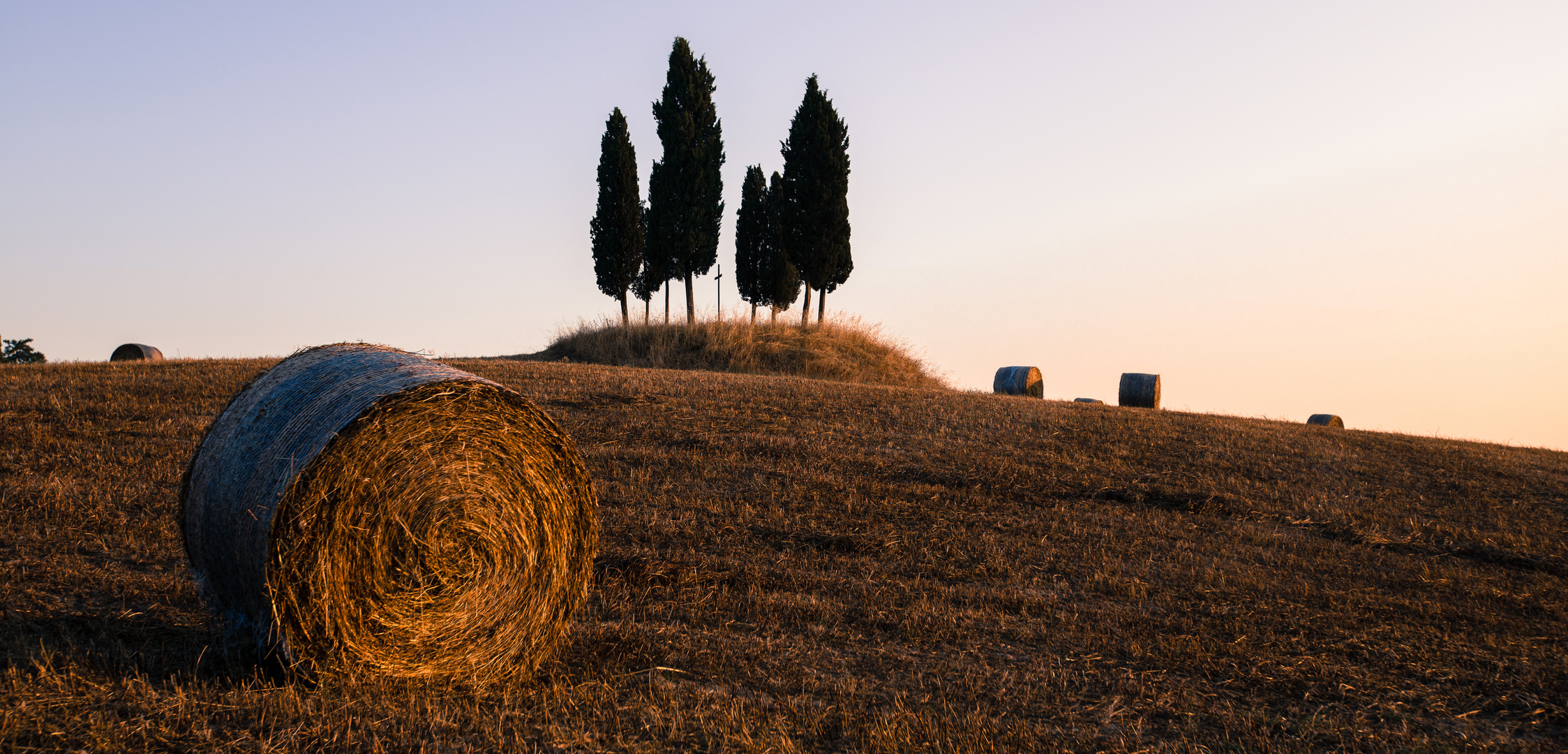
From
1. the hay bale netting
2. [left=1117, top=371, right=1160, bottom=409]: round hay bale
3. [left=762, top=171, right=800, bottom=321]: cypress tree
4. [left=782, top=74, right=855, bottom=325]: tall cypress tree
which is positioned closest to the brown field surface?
the hay bale netting

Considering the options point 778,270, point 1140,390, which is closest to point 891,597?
point 1140,390

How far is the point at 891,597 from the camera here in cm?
682

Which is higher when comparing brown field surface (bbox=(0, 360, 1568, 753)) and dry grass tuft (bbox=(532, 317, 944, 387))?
dry grass tuft (bbox=(532, 317, 944, 387))

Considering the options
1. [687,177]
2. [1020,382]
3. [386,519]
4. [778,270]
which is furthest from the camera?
[778,270]

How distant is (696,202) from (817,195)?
3952 millimetres

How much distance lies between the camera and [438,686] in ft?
15.8

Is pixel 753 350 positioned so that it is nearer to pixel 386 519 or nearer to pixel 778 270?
pixel 778 270

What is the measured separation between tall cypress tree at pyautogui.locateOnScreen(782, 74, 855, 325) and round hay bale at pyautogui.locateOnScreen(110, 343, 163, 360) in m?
17.3

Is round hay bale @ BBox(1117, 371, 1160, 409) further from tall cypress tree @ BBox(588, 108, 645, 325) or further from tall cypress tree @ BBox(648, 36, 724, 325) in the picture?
tall cypress tree @ BBox(588, 108, 645, 325)

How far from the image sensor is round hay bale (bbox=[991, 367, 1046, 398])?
22.8m

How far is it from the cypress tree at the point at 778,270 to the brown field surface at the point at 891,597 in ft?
63.6

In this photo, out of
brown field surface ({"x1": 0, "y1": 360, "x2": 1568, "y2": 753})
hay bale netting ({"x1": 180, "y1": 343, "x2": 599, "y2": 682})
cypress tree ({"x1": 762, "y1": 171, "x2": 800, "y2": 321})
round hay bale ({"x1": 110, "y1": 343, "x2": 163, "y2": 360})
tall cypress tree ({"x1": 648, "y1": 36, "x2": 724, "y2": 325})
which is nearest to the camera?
brown field surface ({"x1": 0, "y1": 360, "x2": 1568, "y2": 753})

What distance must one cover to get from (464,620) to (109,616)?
7.44 ft

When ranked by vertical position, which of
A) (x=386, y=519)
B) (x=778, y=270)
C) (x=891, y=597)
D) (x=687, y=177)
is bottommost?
(x=891, y=597)
